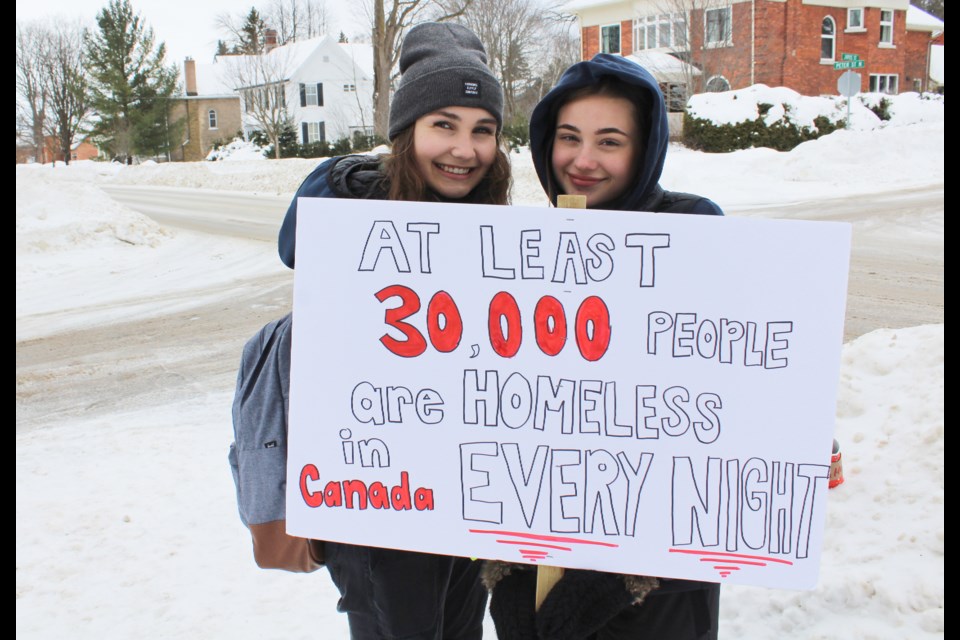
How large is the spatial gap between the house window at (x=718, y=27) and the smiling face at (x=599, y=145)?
28192 millimetres

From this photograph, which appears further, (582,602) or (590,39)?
(590,39)

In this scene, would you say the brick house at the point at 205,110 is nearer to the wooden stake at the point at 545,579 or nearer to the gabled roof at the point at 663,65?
the gabled roof at the point at 663,65

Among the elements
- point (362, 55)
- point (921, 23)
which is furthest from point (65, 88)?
point (921, 23)

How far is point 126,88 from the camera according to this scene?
48.8m

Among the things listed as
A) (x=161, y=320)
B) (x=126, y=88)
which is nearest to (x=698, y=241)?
(x=161, y=320)

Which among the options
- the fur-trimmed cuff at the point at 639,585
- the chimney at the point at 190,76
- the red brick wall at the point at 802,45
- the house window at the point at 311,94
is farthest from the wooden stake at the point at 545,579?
the chimney at the point at 190,76

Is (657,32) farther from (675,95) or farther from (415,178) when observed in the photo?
(415,178)

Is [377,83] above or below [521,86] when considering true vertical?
below

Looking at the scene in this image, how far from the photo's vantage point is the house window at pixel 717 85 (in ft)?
99.2

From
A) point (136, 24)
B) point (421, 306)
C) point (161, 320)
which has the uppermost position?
point (136, 24)

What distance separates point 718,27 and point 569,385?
2971cm

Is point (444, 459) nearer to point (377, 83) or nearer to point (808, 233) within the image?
point (808, 233)

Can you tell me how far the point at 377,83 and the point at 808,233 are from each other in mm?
24266

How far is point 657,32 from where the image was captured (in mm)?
31422
